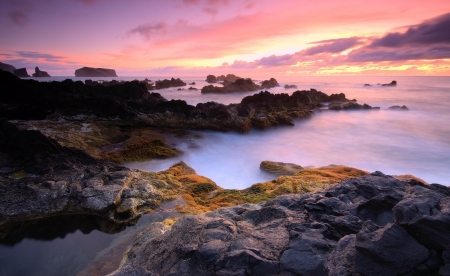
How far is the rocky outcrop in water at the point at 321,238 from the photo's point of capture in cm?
327

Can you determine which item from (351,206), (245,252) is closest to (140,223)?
(245,252)

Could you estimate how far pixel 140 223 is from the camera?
684cm

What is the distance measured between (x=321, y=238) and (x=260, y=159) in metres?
10.4

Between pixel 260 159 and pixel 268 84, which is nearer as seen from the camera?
pixel 260 159

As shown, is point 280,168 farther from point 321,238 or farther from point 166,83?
point 166,83

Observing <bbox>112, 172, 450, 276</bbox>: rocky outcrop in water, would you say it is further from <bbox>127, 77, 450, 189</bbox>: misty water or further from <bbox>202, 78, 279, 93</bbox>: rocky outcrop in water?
<bbox>202, 78, 279, 93</bbox>: rocky outcrop in water

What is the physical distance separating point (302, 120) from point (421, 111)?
1820 cm

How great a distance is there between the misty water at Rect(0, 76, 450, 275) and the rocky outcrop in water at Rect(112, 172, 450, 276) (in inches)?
51.5

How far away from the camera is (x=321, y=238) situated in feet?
13.7

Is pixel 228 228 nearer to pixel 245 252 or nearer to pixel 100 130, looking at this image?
pixel 245 252

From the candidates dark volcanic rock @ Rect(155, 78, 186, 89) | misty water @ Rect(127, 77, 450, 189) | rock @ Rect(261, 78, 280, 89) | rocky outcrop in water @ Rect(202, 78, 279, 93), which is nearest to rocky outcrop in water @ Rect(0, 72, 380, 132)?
misty water @ Rect(127, 77, 450, 189)

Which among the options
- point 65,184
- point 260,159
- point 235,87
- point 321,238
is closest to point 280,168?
point 260,159

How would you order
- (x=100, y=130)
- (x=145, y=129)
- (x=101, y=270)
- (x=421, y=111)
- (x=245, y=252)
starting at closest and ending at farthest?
(x=245, y=252) → (x=101, y=270) → (x=100, y=130) → (x=145, y=129) → (x=421, y=111)

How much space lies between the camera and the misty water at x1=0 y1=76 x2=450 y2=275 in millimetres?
5715
